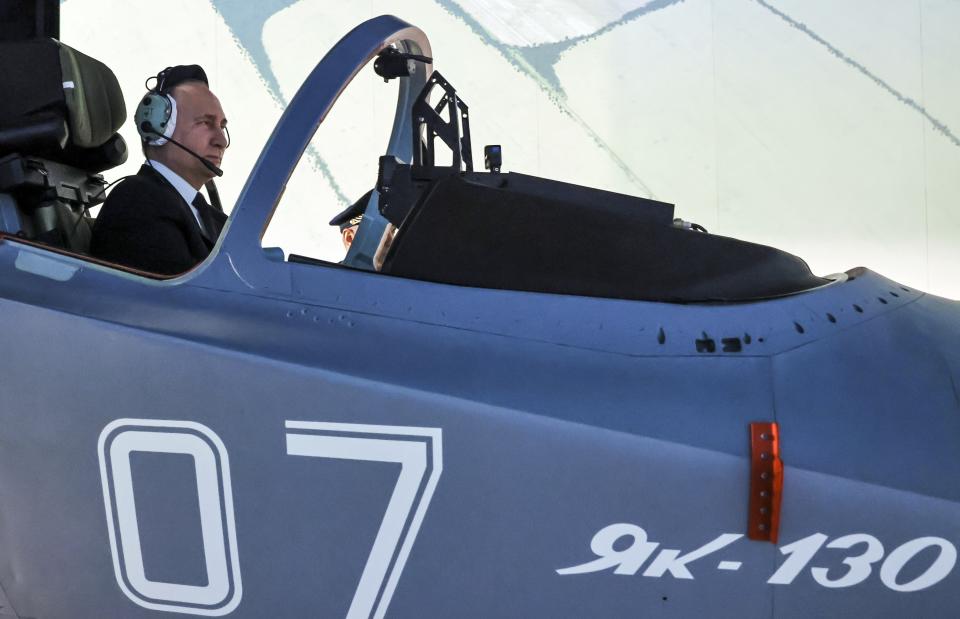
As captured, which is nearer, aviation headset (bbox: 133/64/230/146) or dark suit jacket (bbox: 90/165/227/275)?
dark suit jacket (bbox: 90/165/227/275)

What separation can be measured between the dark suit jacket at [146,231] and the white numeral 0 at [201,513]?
0.57 m

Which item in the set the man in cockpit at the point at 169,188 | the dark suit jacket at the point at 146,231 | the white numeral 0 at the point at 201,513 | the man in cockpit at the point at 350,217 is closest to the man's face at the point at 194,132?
the man in cockpit at the point at 169,188

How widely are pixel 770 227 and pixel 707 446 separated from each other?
5010 millimetres

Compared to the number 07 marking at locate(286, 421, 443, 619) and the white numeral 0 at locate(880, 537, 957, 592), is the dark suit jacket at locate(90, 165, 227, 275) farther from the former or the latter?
the white numeral 0 at locate(880, 537, 957, 592)

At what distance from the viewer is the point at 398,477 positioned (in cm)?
135

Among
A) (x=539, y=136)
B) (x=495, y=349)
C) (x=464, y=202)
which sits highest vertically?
(x=539, y=136)

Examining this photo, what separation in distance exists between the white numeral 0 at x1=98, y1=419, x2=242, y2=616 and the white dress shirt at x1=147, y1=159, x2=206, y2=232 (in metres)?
1.01

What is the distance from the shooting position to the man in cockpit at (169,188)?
78.0 inches

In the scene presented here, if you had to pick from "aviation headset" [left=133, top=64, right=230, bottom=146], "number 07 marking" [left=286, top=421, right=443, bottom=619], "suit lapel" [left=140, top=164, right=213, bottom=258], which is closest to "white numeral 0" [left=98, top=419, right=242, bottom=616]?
"number 07 marking" [left=286, top=421, right=443, bottom=619]

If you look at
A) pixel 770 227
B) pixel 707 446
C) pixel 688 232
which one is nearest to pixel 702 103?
pixel 770 227

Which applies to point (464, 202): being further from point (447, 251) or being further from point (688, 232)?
point (688, 232)

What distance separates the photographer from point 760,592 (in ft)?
4.18

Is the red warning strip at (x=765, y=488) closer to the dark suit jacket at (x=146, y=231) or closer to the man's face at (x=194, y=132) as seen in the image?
the dark suit jacket at (x=146, y=231)

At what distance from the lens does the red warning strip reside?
1.26m
